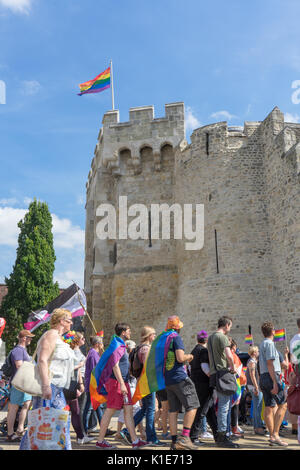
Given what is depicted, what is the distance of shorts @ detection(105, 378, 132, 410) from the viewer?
20.7ft

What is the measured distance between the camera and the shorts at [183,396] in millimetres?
5898

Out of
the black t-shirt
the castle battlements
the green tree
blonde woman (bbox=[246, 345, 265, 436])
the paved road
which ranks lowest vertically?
the paved road

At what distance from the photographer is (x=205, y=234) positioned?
16.4m

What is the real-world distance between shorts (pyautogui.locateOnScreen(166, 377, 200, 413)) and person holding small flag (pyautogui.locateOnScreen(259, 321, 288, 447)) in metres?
1.37

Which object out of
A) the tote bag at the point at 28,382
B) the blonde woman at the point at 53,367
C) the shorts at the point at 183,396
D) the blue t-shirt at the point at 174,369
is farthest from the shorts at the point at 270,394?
the tote bag at the point at 28,382

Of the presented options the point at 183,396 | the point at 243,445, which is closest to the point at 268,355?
the point at 243,445

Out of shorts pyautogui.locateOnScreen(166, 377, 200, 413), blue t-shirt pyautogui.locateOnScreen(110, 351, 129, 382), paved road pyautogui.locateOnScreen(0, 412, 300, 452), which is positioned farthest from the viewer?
blue t-shirt pyautogui.locateOnScreen(110, 351, 129, 382)

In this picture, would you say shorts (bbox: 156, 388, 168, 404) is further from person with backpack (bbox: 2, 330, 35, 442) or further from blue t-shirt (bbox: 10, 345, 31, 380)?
blue t-shirt (bbox: 10, 345, 31, 380)

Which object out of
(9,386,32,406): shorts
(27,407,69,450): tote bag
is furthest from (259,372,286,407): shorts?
(9,386,32,406): shorts

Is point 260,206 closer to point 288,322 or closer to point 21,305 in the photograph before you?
point 288,322

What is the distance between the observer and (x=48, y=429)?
441cm

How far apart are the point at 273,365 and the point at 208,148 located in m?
11.4

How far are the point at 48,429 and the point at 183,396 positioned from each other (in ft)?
6.85


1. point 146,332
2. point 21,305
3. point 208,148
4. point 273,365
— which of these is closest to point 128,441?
point 146,332
